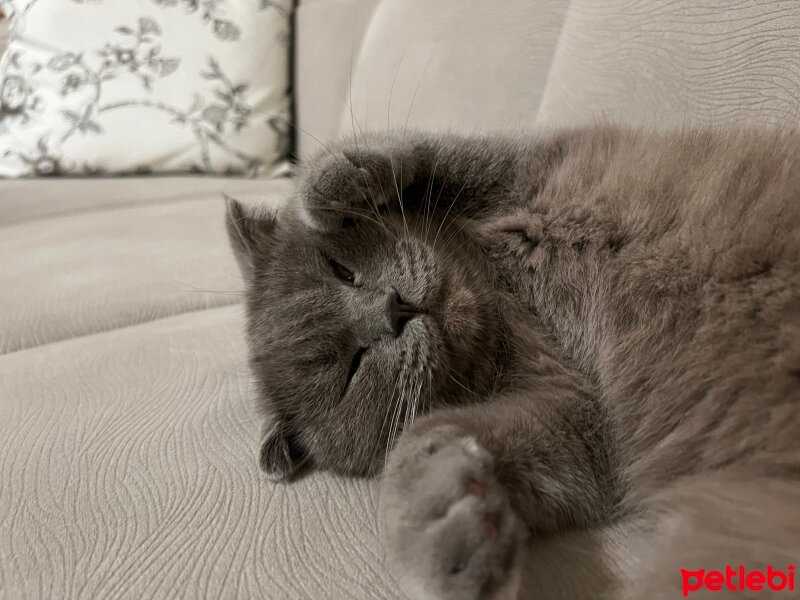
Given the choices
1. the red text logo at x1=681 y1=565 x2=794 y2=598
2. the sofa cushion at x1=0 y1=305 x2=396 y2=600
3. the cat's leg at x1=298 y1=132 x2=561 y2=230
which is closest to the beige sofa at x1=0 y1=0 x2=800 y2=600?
the sofa cushion at x1=0 y1=305 x2=396 y2=600

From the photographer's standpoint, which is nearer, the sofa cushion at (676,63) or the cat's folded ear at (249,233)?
the sofa cushion at (676,63)

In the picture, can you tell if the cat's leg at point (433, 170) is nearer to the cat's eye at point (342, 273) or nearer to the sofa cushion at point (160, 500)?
the cat's eye at point (342, 273)

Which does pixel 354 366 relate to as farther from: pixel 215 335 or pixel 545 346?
pixel 215 335

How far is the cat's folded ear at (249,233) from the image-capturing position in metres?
1.07

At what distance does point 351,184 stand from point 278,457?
1.37 feet

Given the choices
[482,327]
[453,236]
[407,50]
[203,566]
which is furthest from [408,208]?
[407,50]

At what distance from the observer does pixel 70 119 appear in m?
2.12

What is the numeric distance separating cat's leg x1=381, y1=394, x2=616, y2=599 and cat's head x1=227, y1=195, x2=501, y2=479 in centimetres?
9

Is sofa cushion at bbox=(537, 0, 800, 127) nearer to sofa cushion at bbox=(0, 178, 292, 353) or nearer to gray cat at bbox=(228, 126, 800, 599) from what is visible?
gray cat at bbox=(228, 126, 800, 599)

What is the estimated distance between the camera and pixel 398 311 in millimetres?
865

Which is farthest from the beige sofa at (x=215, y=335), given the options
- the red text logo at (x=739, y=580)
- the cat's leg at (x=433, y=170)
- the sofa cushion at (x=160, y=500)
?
the cat's leg at (x=433, y=170)

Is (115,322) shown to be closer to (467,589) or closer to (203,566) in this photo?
(203,566)

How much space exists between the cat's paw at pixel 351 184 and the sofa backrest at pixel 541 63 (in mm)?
259

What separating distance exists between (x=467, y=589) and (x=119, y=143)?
83.9 inches
